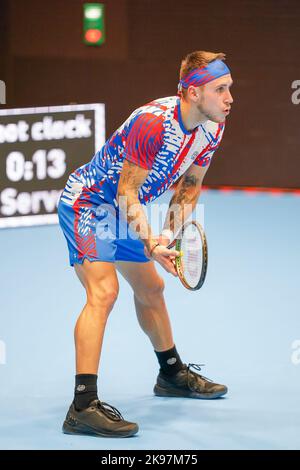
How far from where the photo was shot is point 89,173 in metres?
5.11

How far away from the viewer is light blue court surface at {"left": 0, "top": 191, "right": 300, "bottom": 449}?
4887mm

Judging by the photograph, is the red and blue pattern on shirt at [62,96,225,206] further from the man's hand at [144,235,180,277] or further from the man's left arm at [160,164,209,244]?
the man's hand at [144,235,180,277]

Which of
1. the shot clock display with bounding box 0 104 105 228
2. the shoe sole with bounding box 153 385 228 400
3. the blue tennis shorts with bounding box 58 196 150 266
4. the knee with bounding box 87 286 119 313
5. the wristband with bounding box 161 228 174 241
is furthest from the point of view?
the shot clock display with bounding box 0 104 105 228

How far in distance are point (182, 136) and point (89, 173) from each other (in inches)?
20.0

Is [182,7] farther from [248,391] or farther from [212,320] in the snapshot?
[248,391]

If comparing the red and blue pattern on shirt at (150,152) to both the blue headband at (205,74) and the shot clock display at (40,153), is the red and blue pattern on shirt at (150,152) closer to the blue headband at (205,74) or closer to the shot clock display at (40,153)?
the blue headband at (205,74)

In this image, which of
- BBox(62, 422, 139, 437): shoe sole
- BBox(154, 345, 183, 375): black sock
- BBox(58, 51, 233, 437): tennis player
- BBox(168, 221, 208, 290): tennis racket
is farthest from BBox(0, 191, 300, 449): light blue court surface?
BBox(168, 221, 208, 290): tennis racket

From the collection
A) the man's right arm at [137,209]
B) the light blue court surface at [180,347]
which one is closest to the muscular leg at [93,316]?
the man's right arm at [137,209]

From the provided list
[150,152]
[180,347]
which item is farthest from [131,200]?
[180,347]

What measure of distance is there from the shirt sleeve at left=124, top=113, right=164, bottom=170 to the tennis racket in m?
0.38

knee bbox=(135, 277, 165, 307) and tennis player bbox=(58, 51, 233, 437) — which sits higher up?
tennis player bbox=(58, 51, 233, 437)

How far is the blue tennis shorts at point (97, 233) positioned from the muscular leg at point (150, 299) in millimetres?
106

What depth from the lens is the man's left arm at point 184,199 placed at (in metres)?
5.25
